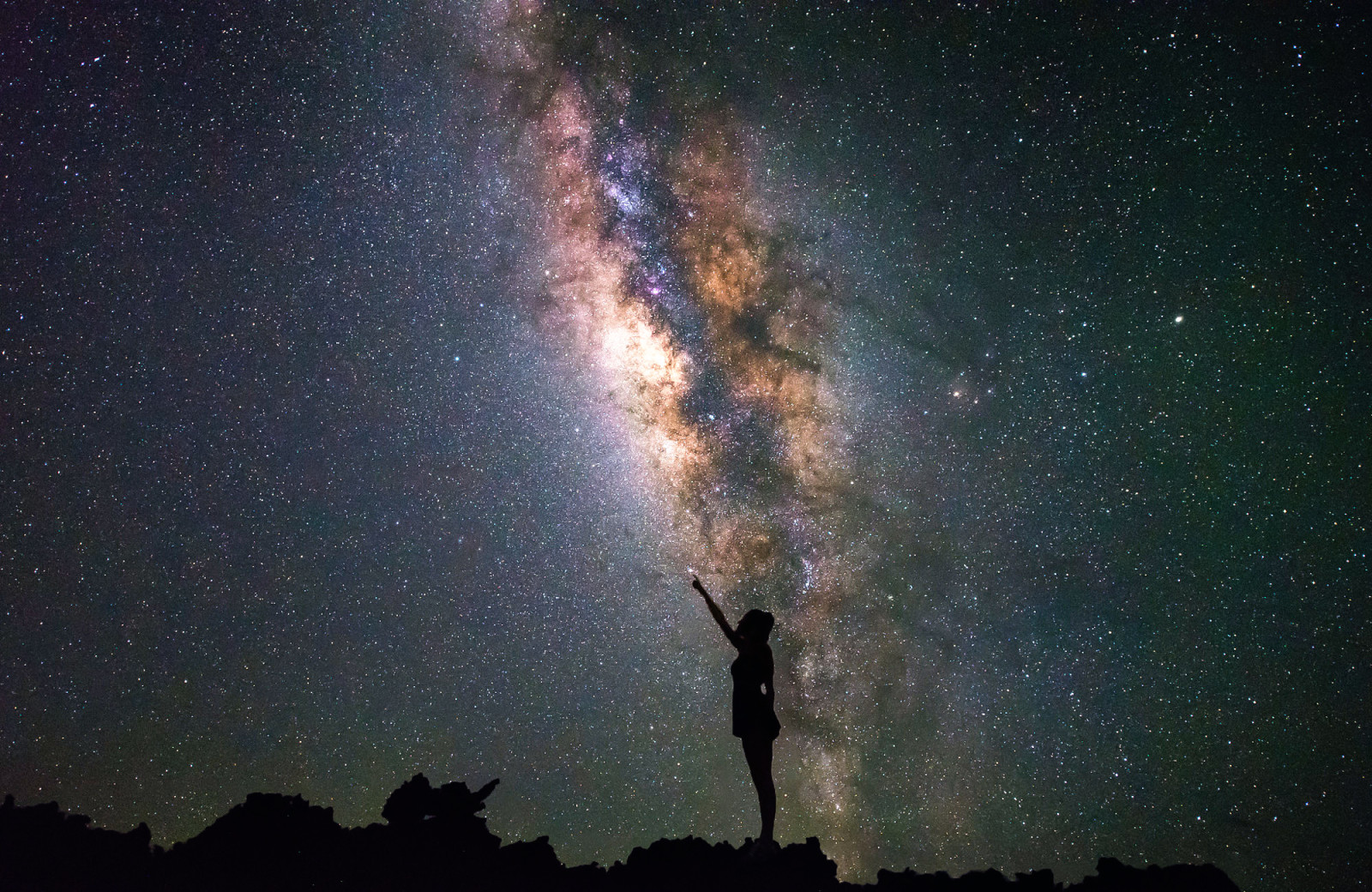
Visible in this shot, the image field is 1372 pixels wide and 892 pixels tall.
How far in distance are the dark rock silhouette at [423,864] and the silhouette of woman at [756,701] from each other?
0.46 meters

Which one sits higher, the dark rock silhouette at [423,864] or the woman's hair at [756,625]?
the woman's hair at [756,625]

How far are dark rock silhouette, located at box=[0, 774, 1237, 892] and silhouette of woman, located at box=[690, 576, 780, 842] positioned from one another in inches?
17.9

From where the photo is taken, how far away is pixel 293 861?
18.7 feet

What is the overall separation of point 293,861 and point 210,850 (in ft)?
2.94

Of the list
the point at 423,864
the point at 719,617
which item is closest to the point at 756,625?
the point at 719,617

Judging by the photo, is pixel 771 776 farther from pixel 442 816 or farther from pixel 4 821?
pixel 4 821

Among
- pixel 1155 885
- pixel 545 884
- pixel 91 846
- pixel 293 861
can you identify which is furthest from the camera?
pixel 91 846

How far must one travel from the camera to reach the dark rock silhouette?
4.68 m

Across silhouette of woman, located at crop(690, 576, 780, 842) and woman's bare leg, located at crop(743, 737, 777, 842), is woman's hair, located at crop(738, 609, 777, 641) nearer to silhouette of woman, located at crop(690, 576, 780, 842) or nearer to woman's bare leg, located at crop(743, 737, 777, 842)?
silhouette of woman, located at crop(690, 576, 780, 842)

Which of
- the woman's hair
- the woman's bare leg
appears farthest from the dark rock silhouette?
the woman's hair

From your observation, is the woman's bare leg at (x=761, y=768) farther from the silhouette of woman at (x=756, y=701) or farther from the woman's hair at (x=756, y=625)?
the woman's hair at (x=756, y=625)

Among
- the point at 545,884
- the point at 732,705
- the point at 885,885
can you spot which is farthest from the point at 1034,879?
the point at 545,884

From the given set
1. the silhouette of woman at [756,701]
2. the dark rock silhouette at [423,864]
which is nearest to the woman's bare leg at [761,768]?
the silhouette of woman at [756,701]

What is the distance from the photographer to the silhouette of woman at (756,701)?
525 cm
